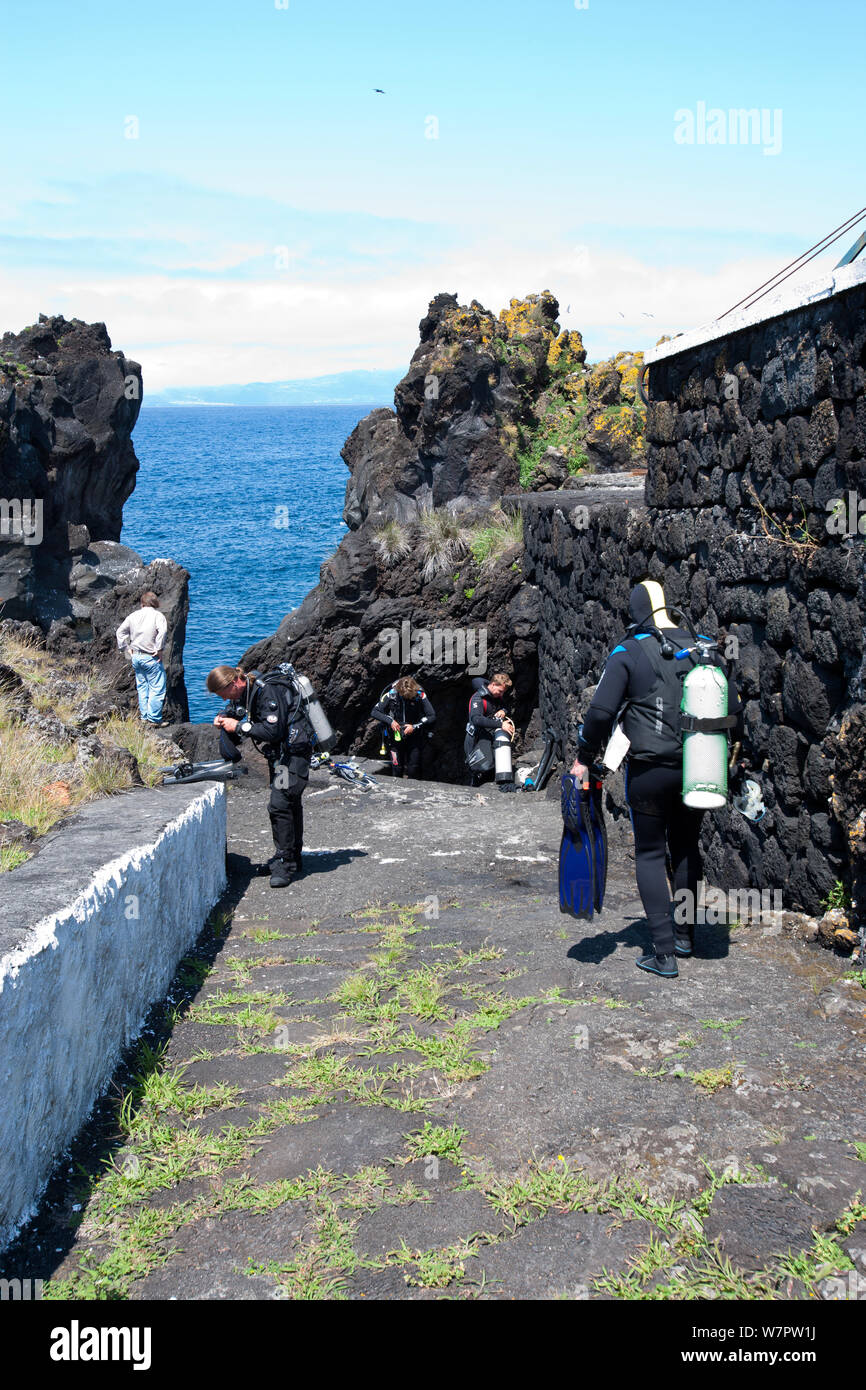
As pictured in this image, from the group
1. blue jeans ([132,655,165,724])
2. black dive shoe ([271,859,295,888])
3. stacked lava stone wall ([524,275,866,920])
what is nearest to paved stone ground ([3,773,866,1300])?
stacked lava stone wall ([524,275,866,920])

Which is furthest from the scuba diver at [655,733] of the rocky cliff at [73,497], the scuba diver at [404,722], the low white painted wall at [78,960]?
the rocky cliff at [73,497]

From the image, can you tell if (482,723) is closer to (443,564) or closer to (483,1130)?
(443,564)

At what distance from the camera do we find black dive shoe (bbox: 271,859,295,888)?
7.90 meters

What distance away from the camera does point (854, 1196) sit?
3463 millimetres

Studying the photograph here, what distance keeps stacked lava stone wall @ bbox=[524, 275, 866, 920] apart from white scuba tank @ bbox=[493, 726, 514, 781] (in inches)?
199

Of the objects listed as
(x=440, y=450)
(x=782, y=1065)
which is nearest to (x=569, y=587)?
(x=440, y=450)

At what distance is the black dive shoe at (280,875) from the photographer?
7898mm

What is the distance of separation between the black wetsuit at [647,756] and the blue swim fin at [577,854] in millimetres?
218

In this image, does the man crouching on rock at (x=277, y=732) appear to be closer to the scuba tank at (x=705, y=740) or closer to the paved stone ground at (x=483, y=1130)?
the paved stone ground at (x=483, y=1130)

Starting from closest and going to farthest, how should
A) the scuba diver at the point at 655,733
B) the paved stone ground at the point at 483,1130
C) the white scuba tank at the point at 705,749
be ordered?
the paved stone ground at the point at 483,1130, the white scuba tank at the point at 705,749, the scuba diver at the point at 655,733

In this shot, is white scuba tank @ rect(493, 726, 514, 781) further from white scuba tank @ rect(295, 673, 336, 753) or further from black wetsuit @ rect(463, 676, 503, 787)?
white scuba tank @ rect(295, 673, 336, 753)

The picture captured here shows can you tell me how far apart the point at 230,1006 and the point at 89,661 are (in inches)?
558

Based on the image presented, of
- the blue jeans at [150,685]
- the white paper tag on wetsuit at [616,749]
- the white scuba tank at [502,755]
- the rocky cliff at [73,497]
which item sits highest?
the rocky cliff at [73,497]

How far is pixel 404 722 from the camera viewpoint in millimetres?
13766
